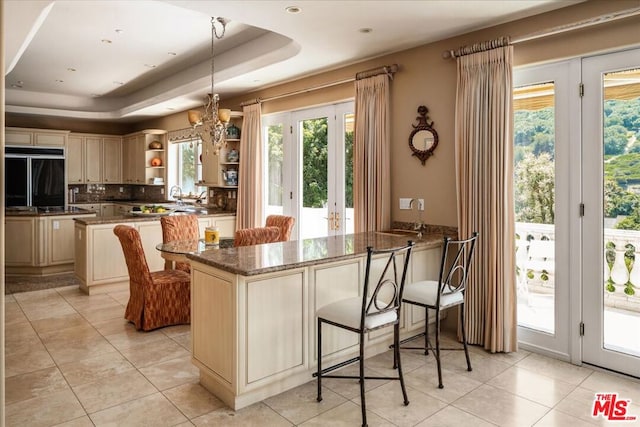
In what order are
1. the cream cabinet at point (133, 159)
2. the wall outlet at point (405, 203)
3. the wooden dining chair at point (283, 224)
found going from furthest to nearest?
the cream cabinet at point (133, 159) < the wooden dining chair at point (283, 224) < the wall outlet at point (405, 203)

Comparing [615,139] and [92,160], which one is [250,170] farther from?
[92,160]

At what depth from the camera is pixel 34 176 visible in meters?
8.27

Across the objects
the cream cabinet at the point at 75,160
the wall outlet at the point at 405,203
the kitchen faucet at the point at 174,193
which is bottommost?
the wall outlet at the point at 405,203

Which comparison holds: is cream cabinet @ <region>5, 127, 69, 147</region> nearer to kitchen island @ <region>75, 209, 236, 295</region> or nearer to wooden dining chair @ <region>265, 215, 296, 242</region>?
kitchen island @ <region>75, 209, 236, 295</region>

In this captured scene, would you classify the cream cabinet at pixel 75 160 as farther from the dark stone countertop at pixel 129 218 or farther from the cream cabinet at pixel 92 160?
the dark stone countertop at pixel 129 218

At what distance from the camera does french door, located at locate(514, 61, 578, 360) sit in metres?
3.52

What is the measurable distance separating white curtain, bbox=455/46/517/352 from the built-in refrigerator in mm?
7741

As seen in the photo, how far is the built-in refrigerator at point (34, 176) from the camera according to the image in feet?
26.2

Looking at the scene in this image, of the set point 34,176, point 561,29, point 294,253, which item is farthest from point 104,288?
point 561,29

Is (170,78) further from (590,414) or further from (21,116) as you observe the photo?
(590,414)

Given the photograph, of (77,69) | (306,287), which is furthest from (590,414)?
(77,69)

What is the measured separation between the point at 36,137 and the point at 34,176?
0.76m

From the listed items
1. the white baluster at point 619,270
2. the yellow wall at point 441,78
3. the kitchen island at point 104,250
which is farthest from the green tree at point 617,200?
the kitchen island at point 104,250

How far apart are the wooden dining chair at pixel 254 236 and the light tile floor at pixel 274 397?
1033mm
